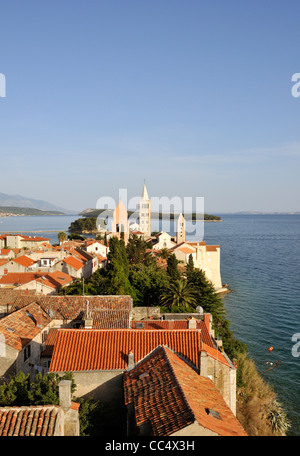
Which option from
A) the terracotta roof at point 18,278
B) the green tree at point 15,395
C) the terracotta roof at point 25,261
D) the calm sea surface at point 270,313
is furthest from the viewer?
the terracotta roof at point 25,261

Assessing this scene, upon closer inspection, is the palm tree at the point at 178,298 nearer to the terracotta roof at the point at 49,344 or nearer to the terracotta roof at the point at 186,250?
the terracotta roof at the point at 49,344

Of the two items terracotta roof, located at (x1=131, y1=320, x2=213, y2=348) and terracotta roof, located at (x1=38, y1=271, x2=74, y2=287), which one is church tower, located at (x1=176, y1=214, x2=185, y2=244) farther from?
terracotta roof, located at (x1=131, y1=320, x2=213, y2=348)

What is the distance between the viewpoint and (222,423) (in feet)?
32.4

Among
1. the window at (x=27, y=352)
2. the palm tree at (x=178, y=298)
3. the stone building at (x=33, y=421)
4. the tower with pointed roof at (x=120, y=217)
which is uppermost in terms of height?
the tower with pointed roof at (x=120, y=217)

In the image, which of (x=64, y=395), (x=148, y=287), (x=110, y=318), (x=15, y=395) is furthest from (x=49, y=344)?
(x=148, y=287)

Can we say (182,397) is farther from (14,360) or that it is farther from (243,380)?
(243,380)

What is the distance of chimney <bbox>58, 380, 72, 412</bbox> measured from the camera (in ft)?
33.1

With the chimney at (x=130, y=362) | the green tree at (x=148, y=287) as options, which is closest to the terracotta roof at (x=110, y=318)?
the chimney at (x=130, y=362)

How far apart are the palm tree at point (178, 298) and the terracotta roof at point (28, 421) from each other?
21.1m

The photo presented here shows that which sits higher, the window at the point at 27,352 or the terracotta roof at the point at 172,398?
the terracotta roof at the point at 172,398

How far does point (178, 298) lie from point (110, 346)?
55.2 ft

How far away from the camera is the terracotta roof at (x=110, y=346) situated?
13438 mm

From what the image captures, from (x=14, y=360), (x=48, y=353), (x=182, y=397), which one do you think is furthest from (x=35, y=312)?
(x=182, y=397)
